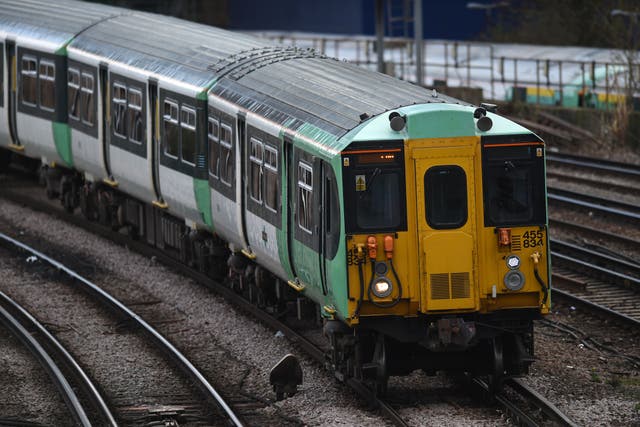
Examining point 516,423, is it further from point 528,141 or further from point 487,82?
point 487,82

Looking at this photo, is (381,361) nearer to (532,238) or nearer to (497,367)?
(497,367)

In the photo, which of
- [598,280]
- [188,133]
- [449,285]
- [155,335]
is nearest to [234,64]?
[188,133]

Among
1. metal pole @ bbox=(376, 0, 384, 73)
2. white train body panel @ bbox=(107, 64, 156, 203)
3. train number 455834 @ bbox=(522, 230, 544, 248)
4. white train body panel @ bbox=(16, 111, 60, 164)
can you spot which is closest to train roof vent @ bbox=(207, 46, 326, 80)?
white train body panel @ bbox=(107, 64, 156, 203)

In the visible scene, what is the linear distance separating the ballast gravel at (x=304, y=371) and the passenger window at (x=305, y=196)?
1623 millimetres

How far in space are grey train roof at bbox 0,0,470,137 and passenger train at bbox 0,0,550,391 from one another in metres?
0.04

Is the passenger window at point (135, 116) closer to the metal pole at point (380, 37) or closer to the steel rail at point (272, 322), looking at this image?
the steel rail at point (272, 322)

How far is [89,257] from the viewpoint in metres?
21.5

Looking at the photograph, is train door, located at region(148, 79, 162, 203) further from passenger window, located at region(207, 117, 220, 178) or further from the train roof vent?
passenger window, located at region(207, 117, 220, 178)

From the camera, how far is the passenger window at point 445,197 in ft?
41.4

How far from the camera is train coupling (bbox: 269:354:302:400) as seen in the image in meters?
13.4

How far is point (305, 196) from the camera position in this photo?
13781mm

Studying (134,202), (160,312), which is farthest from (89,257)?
(160,312)

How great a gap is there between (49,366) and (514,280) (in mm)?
5151

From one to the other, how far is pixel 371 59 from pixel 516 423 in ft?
108
